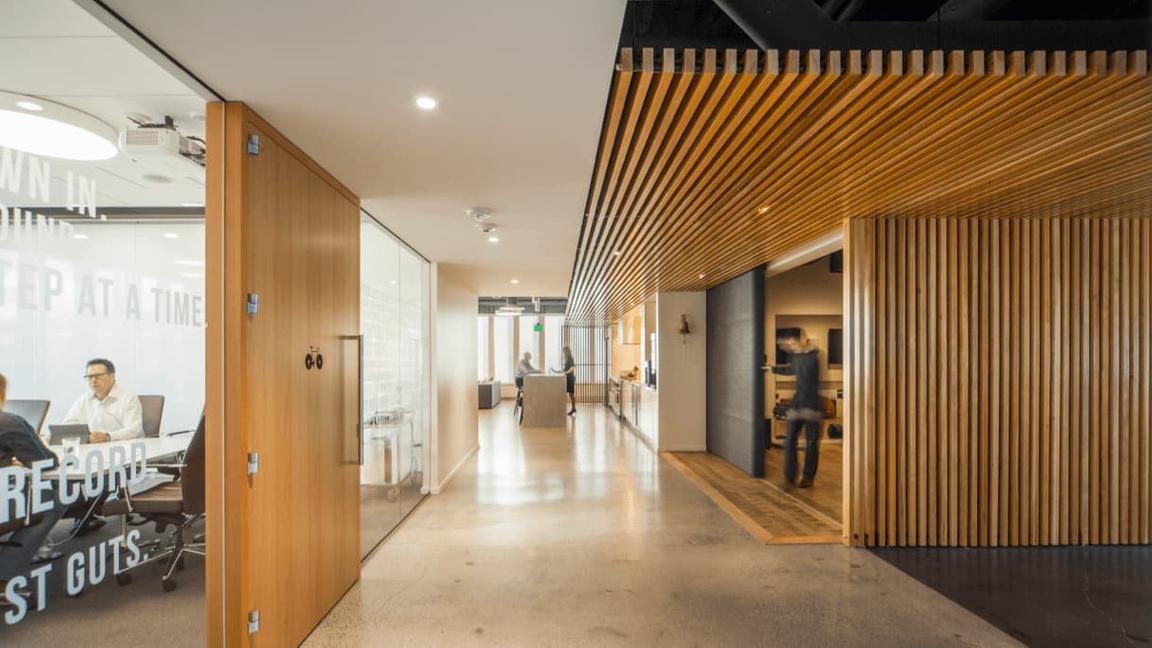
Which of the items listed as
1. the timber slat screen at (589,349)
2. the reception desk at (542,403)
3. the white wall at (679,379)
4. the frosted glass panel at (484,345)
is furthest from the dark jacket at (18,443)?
the timber slat screen at (589,349)

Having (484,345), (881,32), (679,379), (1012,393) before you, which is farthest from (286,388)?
(484,345)

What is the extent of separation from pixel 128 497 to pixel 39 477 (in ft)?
1.26

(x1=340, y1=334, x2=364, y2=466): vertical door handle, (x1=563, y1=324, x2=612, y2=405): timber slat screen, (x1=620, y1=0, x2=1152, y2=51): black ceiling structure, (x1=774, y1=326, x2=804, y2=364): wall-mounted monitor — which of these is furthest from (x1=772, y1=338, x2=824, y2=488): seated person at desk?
(x1=563, y1=324, x2=612, y2=405): timber slat screen

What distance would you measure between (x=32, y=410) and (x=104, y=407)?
231mm

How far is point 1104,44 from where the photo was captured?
2.14 m

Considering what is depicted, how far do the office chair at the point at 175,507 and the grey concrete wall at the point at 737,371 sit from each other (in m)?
5.94

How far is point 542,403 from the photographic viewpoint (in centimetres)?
1176

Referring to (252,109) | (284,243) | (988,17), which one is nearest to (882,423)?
(988,17)

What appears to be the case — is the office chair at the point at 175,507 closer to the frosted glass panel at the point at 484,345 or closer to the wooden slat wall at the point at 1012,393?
the wooden slat wall at the point at 1012,393

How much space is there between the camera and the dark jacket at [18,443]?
157 cm

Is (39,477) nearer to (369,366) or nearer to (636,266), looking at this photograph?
(369,366)

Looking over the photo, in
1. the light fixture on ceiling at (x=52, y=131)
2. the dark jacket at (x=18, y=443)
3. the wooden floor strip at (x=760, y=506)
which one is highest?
the light fixture on ceiling at (x=52, y=131)

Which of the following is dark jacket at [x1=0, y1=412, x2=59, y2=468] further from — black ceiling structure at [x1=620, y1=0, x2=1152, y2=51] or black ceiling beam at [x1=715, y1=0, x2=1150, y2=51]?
black ceiling beam at [x1=715, y1=0, x2=1150, y2=51]

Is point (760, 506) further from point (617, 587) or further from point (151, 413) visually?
point (151, 413)
